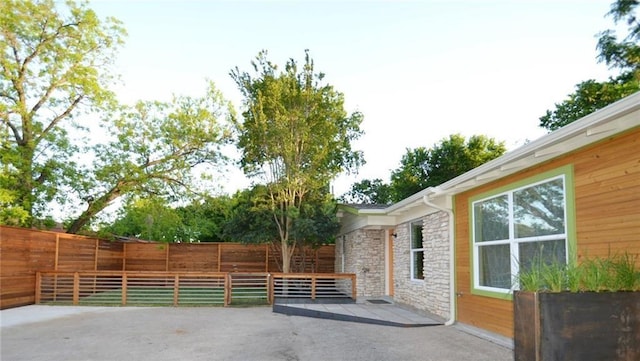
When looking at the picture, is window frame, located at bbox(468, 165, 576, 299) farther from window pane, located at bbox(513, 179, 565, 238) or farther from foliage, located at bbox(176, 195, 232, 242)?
foliage, located at bbox(176, 195, 232, 242)

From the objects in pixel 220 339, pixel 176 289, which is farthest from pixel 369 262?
pixel 220 339

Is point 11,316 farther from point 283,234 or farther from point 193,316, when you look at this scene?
point 283,234

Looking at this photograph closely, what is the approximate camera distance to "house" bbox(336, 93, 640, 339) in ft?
14.4

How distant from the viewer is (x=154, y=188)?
16.4 meters

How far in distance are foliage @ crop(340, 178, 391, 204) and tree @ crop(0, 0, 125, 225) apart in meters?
17.0

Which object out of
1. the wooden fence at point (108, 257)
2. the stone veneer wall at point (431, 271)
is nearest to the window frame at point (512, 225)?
the stone veneer wall at point (431, 271)

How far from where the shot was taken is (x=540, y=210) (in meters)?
5.77

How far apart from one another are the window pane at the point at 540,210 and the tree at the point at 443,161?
19.5 metres

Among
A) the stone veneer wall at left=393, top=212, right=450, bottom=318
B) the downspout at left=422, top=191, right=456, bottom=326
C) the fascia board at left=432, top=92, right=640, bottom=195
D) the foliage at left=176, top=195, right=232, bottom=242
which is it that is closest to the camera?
the fascia board at left=432, top=92, right=640, bottom=195

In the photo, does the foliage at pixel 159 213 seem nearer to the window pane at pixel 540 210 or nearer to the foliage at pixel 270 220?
the foliage at pixel 270 220

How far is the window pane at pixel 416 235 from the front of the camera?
10.4 meters

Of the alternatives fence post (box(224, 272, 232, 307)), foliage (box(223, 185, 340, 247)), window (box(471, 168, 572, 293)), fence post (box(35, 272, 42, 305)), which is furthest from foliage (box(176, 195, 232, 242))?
window (box(471, 168, 572, 293))

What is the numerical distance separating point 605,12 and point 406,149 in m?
16.8

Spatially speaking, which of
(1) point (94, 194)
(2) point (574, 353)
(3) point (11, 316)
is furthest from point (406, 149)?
(2) point (574, 353)
